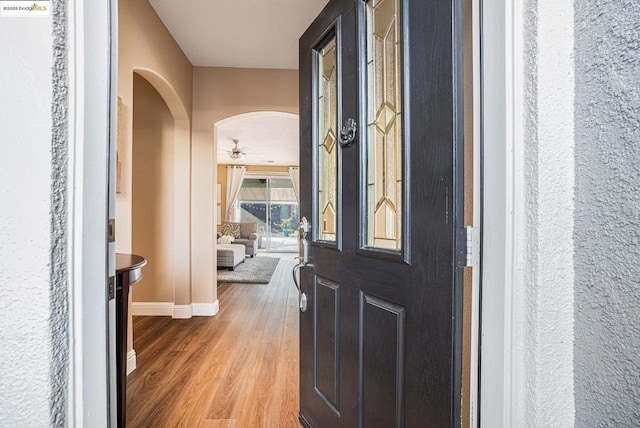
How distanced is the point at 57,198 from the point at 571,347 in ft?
3.17

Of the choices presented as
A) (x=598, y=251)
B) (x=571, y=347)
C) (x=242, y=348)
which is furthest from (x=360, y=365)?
(x=242, y=348)

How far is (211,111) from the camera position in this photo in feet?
12.1

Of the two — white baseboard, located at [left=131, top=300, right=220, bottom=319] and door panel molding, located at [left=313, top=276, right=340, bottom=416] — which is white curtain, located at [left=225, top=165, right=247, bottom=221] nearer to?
white baseboard, located at [left=131, top=300, right=220, bottom=319]

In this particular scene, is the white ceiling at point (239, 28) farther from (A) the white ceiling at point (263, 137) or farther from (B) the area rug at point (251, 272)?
(B) the area rug at point (251, 272)

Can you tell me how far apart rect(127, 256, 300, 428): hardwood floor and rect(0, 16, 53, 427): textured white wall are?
4.90 feet

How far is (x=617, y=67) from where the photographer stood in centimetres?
52

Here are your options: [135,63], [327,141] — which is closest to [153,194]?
[135,63]

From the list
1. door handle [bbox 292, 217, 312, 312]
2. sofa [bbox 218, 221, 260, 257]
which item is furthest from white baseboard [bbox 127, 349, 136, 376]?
sofa [bbox 218, 221, 260, 257]

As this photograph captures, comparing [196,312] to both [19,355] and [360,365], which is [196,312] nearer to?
[360,365]

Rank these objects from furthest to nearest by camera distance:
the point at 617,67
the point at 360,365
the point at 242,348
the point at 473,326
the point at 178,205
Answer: the point at 178,205
the point at 242,348
the point at 360,365
the point at 473,326
the point at 617,67

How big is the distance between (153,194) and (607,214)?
3.96m

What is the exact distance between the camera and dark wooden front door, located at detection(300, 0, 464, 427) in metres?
0.81

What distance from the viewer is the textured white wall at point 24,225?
53 centimetres

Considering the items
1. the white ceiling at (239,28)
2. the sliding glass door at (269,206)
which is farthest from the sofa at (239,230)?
the white ceiling at (239,28)
